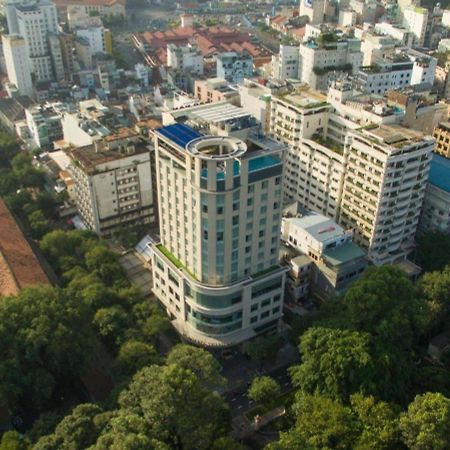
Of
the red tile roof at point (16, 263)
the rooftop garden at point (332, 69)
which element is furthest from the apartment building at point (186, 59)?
the red tile roof at point (16, 263)

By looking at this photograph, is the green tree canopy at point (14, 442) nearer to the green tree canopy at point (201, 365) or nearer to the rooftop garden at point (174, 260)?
the green tree canopy at point (201, 365)

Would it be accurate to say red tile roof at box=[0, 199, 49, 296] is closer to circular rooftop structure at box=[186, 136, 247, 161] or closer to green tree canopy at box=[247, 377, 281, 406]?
circular rooftop structure at box=[186, 136, 247, 161]

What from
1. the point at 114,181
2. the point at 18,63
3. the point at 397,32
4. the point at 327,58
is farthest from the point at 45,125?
the point at 397,32

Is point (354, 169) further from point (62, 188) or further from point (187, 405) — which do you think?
point (62, 188)

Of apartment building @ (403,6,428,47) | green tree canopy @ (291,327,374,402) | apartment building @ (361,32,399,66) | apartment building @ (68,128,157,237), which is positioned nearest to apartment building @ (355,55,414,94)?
apartment building @ (361,32,399,66)

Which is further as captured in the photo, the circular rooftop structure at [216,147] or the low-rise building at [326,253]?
the low-rise building at [326,253]
